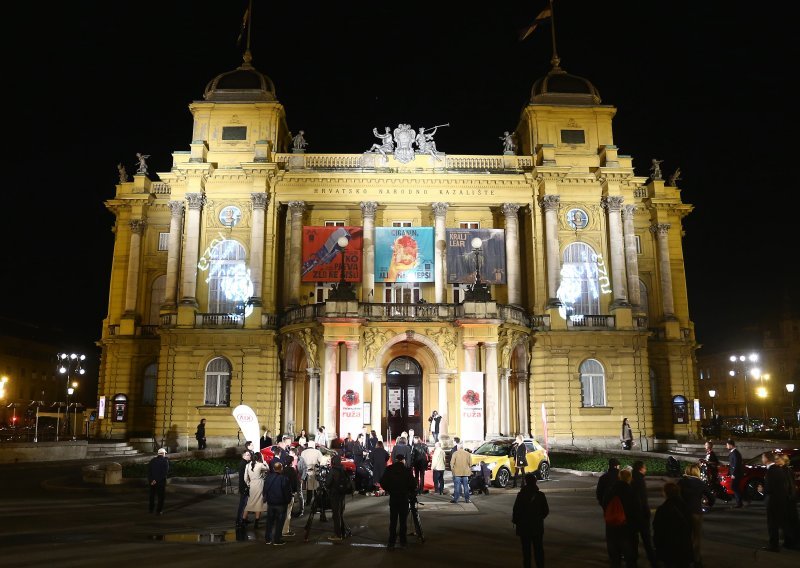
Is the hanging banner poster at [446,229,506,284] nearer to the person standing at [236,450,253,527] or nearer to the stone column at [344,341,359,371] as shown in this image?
the stone column at [344,341,359,371]

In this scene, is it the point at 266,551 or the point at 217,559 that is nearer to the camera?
the point at 217,559

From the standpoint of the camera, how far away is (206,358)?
42.6 metres

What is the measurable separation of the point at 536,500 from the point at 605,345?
109ft

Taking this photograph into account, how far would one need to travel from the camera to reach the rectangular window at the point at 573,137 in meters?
47.4

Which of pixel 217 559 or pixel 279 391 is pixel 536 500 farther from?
pixel 279 391

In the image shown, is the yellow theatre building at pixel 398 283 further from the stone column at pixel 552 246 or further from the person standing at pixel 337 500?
the person standing at pixel 337 500

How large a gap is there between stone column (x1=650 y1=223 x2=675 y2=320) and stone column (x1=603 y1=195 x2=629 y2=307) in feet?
15.7

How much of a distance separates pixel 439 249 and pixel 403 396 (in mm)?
9845

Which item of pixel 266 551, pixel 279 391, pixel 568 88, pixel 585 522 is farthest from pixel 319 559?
pixel 568 88

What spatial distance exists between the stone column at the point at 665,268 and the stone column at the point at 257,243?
91.2 ft

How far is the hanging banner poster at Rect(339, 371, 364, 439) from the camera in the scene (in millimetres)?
34969

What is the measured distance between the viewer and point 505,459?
2589 centimetres

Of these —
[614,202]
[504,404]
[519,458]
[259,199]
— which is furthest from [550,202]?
[519,458]

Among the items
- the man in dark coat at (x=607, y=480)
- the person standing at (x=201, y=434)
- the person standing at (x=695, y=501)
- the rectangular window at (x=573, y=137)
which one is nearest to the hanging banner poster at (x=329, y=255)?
the person standing at (x=201, y=434)
